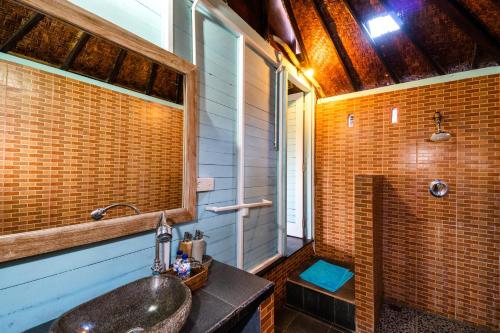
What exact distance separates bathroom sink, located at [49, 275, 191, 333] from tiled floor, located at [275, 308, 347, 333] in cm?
168

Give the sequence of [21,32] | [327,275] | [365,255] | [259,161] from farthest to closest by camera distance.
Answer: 1. [327,275]
2. [259,161]
3. [365,255]
4. [21,32]

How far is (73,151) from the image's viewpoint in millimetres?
1027

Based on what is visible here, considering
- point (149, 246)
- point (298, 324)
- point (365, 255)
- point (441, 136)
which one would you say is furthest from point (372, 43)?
point (298, 324)

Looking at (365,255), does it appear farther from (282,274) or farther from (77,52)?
(77,52)

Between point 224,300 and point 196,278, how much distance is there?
8.0 inches

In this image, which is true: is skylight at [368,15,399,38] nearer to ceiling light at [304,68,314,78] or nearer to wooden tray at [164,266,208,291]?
ceiling light at [304,68,314,78]

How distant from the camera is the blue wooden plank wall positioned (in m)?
0.89

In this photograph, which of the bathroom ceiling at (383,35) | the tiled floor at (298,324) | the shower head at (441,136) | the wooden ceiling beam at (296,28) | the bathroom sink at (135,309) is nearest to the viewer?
the bathroom sink at (135,309)

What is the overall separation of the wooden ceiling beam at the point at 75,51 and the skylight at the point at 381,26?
2724mm

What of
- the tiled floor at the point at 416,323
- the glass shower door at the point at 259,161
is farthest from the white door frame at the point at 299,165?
the tiled floor at the point at 416,323

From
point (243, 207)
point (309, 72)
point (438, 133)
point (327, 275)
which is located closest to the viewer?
point (243, 207)

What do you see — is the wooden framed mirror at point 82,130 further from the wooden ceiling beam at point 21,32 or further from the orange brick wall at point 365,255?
the orange brick wall at point 365,255

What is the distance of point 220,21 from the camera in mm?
1780

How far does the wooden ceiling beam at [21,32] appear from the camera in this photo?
2.80 ft
